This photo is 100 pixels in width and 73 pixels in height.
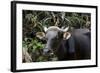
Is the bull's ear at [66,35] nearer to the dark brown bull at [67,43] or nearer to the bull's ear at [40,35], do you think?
the dark brown bull at [67,43]

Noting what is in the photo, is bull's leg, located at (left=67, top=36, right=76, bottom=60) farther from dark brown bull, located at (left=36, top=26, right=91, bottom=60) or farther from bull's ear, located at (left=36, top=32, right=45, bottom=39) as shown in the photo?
bull's ear, located at (left=36, top=32, right=45, bottom=39)

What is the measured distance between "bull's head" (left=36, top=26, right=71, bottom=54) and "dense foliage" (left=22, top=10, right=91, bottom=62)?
29 millimetres

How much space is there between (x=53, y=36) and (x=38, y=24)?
0.14 metres

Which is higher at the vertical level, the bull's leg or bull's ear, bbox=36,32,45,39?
bull's ear, bbox=36,32,45,39

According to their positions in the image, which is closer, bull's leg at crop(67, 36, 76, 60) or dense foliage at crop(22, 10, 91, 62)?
dense foliage at crop(22, 10, 91, 62)

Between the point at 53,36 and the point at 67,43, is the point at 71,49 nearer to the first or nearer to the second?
the point at 67,43

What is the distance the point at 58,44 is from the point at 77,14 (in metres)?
0.27

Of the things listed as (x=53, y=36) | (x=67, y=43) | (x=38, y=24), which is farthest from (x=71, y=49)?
(x=38, y=24)

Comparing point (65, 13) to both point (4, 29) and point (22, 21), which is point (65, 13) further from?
point (4, 29)

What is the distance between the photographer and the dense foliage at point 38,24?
1.51 meters

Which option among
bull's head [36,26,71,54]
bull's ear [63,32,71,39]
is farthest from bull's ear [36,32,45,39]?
bull's ear [63,32,71,39]

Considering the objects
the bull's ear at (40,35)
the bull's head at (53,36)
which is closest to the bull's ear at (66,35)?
the bull's head at (53,36)

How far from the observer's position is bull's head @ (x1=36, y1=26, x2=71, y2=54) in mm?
1560

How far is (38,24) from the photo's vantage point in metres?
1.54
